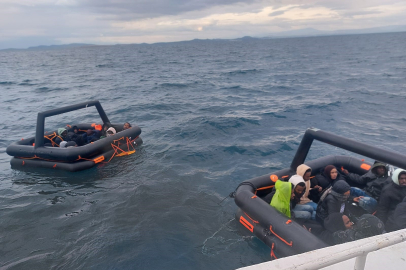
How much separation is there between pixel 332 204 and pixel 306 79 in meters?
22.2

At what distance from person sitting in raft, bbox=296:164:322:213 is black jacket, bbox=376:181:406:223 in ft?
3.25

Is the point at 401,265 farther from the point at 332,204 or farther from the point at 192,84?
the point at 192,84

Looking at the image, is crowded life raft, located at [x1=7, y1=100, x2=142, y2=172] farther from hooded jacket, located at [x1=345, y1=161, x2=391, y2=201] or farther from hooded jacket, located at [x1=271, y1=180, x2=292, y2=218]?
hooded jacket, located at [x1=345, y1=161, x2=391, y2=201]

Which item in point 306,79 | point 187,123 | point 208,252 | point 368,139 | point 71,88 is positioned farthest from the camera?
point 71,88

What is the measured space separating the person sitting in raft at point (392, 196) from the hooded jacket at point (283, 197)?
1375 mm

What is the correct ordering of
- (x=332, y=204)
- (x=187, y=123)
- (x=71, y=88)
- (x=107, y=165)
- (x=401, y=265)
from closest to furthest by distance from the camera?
(x=401, y=265) → (x=332, y=204) → (x=107, y=165) → (x=187, y=123) → (x=71, y=88)

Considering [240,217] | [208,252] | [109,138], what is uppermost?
[109,138]

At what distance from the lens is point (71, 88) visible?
27.2m

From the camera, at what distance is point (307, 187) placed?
5.30 metres

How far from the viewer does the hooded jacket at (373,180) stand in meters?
5.16

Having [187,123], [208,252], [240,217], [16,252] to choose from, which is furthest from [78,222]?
[187,123]

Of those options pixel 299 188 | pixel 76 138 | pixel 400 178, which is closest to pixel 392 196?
pixel 400 178

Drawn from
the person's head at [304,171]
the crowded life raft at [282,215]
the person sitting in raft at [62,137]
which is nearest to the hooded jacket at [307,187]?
the person's head at [304,171]

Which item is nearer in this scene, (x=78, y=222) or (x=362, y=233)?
(x=362, y=233)
